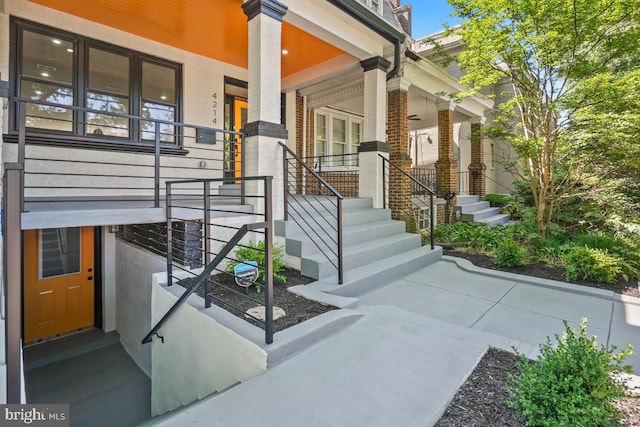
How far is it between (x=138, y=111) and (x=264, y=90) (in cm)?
265

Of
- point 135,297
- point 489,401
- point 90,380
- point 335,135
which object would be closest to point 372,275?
point 489,401

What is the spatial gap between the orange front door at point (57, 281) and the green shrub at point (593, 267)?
792 cm

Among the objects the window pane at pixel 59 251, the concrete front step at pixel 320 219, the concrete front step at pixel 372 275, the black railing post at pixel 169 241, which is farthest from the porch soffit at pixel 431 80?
the window pane at pixel 59 251

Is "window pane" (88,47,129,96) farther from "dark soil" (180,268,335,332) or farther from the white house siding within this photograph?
"dark soil" (180,268,335,332)

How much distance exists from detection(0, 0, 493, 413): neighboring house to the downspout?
22 millimetres

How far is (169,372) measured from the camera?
3.63 m

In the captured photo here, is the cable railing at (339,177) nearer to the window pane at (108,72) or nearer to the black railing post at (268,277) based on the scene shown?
the window pane at (108,72)

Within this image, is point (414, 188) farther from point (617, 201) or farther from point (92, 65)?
point (92, 65)

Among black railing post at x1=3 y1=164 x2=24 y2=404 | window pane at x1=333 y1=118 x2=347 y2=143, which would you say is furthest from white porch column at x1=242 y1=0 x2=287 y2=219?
window pane at x1=333 y1=118 x2=347 y2=143

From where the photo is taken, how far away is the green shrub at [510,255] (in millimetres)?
5285

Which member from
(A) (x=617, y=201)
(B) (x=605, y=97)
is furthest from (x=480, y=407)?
(A) (x=617, y=201)

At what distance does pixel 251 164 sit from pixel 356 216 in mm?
2021

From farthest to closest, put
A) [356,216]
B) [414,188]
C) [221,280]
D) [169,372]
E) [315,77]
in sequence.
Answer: [414,188] → [315,77] → [356,216] → [221,280] → [169,372]

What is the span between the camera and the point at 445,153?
9.24 m
